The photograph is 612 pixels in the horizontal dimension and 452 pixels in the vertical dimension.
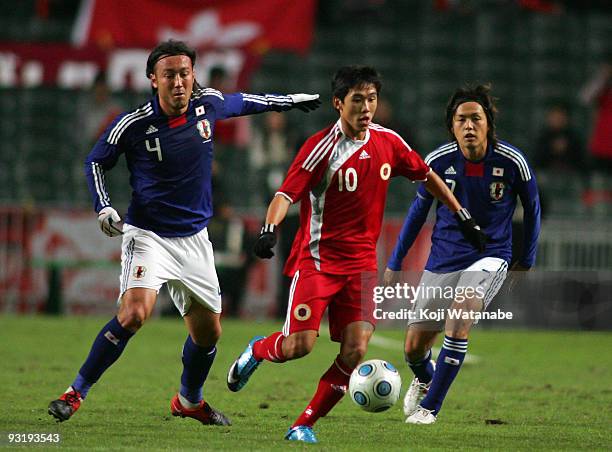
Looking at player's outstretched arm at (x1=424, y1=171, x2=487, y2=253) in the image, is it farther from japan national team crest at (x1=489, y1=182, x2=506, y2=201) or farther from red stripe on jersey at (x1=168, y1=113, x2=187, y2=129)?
red stripe on jersey at (x1=168, y1=113, x2=187, y2=129)

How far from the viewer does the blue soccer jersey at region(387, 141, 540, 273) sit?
7.89 meters

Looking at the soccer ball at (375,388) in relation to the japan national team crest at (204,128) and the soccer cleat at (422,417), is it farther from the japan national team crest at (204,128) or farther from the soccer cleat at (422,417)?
the japan national team crest at (204,128)

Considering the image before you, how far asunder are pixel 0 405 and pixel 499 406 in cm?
339

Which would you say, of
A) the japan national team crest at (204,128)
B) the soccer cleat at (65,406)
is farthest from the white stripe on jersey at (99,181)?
the soccer cleat at (65,406)

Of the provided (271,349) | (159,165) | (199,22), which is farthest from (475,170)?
(199,22)

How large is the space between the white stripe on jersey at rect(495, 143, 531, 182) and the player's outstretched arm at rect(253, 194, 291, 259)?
74.4 inches

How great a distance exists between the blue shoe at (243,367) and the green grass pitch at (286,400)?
0.74 feet

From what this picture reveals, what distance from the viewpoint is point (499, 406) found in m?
8.55

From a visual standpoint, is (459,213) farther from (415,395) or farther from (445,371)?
(415,395)

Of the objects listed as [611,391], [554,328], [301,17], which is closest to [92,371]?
[611,391]

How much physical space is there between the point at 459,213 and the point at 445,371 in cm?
99

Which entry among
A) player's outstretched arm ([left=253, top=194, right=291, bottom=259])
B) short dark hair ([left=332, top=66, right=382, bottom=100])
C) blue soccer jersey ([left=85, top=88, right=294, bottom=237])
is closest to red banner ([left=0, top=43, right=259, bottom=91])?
blue soccer jersey ([left=85, top=88, right=294, bottom=237])

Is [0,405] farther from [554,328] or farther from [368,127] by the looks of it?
[554,328]

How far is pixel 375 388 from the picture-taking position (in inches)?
272
